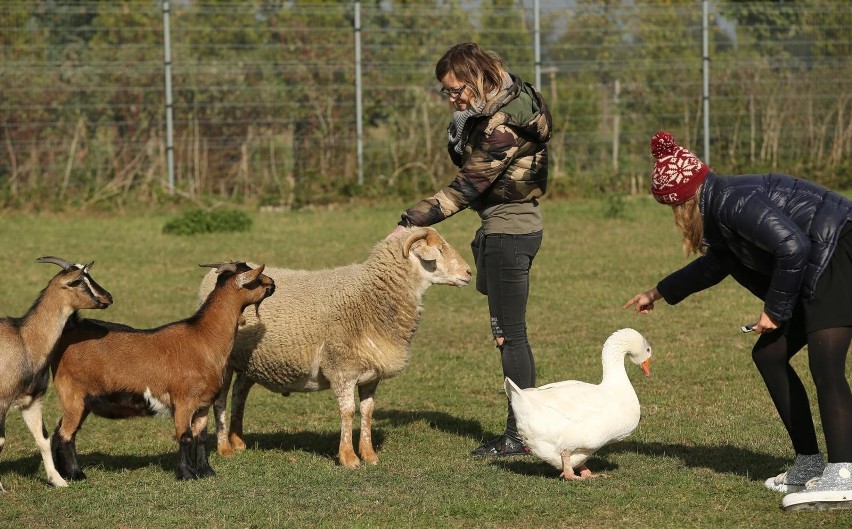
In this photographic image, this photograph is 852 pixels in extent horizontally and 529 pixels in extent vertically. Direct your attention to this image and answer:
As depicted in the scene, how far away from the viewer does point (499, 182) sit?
756 centimetres

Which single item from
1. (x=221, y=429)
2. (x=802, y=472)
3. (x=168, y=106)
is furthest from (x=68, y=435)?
(x=168, y=106)

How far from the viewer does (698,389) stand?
32.3ft

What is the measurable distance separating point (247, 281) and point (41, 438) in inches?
58.9

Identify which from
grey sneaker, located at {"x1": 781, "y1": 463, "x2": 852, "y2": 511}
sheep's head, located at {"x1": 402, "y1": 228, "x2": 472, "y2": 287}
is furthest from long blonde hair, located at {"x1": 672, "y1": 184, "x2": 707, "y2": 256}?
sheep's head, located at {"x1": 402, "y1": 228, "x2": 472, "y2": 287}

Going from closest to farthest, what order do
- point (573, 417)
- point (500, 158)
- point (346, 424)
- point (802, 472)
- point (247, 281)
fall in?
point (802, 472)
point (573, 417)
point (500, 158)
point (247, 281)
point (346, 424)

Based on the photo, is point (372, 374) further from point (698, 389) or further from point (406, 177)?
point (406, 177)

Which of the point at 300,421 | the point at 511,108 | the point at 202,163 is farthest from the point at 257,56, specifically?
the point at 511,108

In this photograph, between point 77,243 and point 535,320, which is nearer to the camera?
point 535,320

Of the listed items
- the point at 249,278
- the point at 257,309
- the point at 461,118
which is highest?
the point at 461,118

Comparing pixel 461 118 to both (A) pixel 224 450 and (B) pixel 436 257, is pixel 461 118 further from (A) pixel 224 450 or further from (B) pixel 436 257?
(A) pixel 224 450

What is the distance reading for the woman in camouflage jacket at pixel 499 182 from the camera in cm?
736

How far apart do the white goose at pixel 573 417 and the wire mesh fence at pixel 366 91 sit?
47.4 feet

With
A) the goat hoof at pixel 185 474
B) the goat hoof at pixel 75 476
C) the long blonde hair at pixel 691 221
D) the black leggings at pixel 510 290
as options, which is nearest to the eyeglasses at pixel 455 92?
the black leggings at pixel 510 290

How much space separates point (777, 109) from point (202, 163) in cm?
1022
